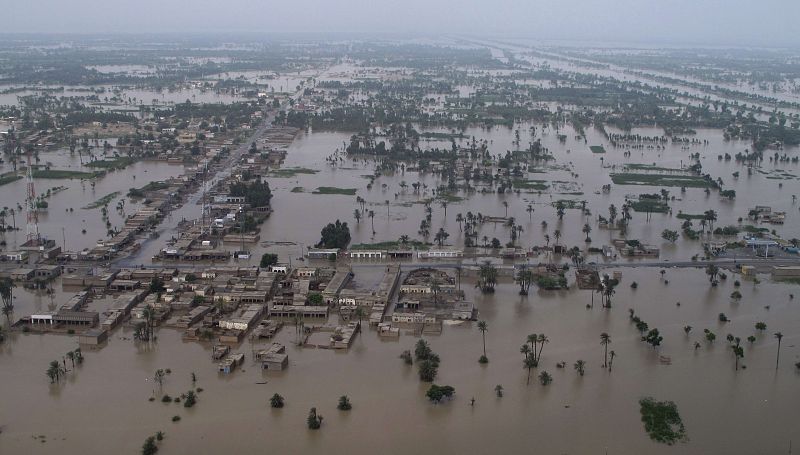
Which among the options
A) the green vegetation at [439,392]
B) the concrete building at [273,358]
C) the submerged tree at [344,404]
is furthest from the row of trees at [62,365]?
the green vegetation at [439,392]

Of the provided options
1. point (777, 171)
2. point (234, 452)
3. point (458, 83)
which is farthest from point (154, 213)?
point (458, 83)

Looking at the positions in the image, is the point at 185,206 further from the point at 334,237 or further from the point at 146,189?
the point at 334,237

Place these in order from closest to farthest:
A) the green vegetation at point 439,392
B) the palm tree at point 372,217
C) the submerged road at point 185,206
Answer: the green vegetation at point 439,392
the submerged road at point 185,206
the palm tree at point 372,217

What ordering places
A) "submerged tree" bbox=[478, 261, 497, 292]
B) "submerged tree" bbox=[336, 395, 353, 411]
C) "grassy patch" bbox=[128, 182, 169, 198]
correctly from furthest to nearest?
Result: "grassy patch" bbox=[128, 182, 169, 198], "submerged tree" bbox=[478, 261, 497, 292], "submerged tree" bbox=[336, 395, 353, 411]

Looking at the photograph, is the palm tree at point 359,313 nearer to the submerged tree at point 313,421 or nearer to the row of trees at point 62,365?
the submerged tree at point 313,421

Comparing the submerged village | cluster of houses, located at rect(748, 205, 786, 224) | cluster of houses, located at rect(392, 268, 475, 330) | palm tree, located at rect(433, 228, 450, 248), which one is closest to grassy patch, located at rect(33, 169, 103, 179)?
the submerged village

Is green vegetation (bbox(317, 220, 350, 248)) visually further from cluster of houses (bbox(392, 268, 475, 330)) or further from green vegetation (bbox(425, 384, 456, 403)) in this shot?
green vegetation (bbox(425, 384, 456, 403))
